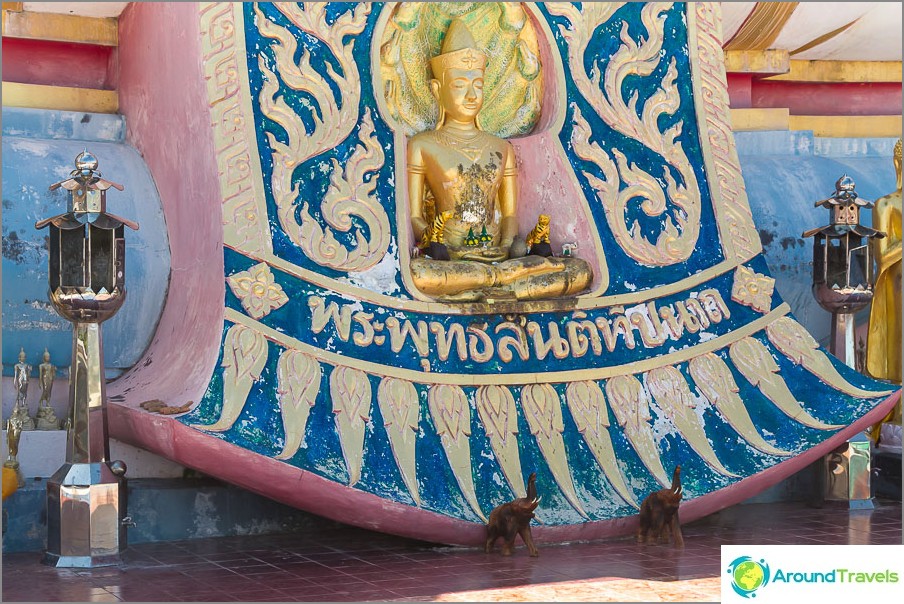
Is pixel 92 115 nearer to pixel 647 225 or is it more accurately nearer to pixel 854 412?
pixel 647 225

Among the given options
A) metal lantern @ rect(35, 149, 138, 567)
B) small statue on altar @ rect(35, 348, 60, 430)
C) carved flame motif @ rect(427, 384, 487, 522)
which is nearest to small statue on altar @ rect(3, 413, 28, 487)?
small statue on altar @ rect(35, 348, 60, 430)

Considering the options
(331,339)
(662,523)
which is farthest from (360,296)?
(662,523)

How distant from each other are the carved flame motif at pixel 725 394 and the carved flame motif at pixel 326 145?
175 centimetres

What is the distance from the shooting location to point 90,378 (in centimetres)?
628

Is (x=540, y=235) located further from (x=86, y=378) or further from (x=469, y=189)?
(x=86, y=378)

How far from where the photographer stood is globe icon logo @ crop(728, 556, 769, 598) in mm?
4973

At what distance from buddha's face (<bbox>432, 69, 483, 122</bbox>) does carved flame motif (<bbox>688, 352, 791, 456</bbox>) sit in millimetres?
1744

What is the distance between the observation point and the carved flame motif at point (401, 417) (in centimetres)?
655

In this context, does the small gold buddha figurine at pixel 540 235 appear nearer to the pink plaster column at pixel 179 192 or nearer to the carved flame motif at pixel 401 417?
the carved flame motif at pixel 401 417

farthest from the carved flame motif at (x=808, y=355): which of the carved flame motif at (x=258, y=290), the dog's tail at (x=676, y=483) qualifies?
the carved flame motif at (x=258, y=290)

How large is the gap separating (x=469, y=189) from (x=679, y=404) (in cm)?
154

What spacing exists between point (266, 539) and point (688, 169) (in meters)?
2.99

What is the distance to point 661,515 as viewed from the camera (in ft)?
22.1

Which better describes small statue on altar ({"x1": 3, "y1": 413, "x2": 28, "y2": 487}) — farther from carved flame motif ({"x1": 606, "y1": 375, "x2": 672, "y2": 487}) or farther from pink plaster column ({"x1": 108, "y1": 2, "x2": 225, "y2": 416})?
carved flame motif ({"x1": 606, "y1": 375, "x2": 672, "y2": 487})
